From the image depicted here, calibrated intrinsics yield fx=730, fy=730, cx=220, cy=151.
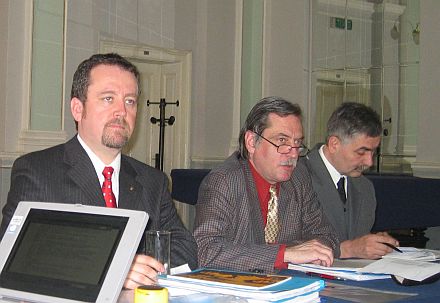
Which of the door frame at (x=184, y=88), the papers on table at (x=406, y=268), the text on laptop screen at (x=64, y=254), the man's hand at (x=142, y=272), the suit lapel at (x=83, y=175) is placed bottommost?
the papers on table at (x=406, y=268)

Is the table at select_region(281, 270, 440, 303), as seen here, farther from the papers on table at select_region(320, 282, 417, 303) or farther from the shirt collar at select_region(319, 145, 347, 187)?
the shirt collar at select_region(319, 145, 347, 187)

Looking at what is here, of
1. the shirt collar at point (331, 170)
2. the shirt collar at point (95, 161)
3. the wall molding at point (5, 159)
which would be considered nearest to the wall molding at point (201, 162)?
the wall molding at point (5, 159)

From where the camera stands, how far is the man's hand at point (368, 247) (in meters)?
2.92

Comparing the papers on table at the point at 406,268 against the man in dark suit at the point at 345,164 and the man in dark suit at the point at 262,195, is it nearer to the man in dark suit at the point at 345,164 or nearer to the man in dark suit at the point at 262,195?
the man in dark suit at the point at 262,195

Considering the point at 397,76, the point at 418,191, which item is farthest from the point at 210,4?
the point at 418,191

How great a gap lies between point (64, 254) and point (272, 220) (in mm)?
1483

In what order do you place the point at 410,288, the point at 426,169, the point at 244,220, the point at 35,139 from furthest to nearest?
1. the point at 426,169
2. the point at 35,139
3. the point at 244,220
4. the point at 410,288

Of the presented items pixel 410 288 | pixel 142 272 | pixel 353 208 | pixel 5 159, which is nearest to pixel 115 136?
pixel 142 272

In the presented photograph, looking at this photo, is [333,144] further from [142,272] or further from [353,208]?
[142,272]

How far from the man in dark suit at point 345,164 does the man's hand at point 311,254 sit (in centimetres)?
88

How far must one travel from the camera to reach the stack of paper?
175 centimetres

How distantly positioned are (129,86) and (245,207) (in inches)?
29.3

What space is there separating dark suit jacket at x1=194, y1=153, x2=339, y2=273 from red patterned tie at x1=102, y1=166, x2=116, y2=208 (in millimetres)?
401

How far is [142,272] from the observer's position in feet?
6.22
